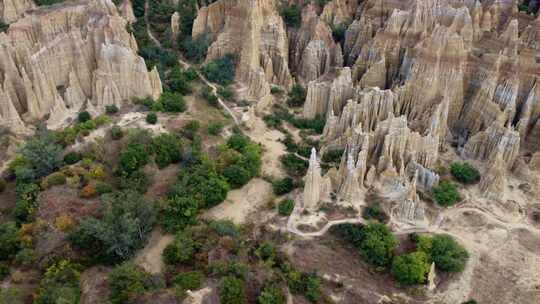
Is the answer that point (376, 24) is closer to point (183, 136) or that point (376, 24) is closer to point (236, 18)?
point (236, 18)

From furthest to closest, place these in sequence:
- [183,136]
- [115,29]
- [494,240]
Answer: [115,29] < [183,136] < [494,240]

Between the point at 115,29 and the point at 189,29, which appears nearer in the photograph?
the point at 115,29

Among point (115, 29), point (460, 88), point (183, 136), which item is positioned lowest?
point (183, 136)

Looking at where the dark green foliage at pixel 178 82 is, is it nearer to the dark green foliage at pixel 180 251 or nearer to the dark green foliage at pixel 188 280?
the dark green foliage at pixel 180 251

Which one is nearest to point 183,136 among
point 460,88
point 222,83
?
point 222,83

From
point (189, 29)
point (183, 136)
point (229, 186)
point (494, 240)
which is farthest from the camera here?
point (189, 29)

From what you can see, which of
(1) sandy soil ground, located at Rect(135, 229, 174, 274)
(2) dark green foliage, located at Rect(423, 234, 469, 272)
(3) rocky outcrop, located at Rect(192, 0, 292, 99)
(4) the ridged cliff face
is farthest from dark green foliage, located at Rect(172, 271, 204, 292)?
(3) rocky outcrop, located at Rect(192, 0, 292, 99)

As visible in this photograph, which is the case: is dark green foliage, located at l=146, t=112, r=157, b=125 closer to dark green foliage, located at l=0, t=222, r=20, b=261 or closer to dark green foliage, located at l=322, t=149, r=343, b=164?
dark green foliage, located at l=0, t=222, r=20, b=261
